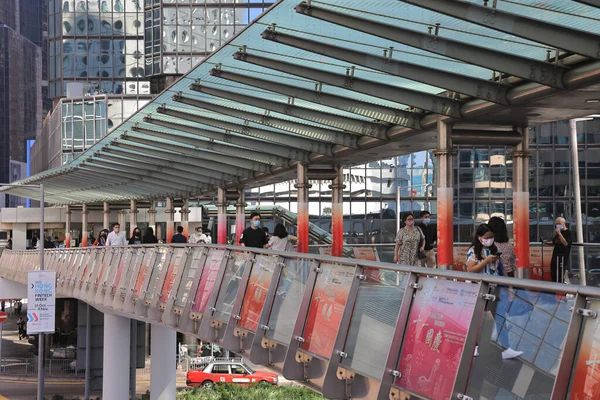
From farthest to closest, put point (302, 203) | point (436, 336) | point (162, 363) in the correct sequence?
1. point (162, 363)
2. point (302, 203)
3. point (436, 336)

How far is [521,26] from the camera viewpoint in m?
11.9

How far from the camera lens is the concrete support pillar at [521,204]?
17.0 metres

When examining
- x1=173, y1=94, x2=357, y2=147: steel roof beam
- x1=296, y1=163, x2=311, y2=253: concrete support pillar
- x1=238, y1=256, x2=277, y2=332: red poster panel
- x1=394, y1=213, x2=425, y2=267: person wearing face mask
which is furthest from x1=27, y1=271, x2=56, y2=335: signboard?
x1=238, y1=256, x2=277, y2=332: red poster panel

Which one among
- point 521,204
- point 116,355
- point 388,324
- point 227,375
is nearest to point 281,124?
point 521,204

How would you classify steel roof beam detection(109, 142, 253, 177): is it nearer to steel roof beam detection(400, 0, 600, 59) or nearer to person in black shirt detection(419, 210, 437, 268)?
person in black shirt detection(419, 210, 437, 268)

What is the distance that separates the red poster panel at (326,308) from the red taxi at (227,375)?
122ft

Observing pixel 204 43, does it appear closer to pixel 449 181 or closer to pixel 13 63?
pixel 449 181

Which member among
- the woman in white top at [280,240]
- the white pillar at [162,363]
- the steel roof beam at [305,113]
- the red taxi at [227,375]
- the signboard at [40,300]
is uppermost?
the steel roof beam at [305,113]

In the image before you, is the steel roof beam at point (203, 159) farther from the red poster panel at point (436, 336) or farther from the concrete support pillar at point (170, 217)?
the red poster panel at point (436, 336)

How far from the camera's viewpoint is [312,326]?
417 inches

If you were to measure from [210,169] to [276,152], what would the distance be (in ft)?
25.7

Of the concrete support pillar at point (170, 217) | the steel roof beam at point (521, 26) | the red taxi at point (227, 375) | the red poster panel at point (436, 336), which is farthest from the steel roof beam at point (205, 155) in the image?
the red taxi at point (227, 375)

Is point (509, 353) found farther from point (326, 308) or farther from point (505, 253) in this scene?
point (505, 253)

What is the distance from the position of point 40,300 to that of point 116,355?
4528 mm
